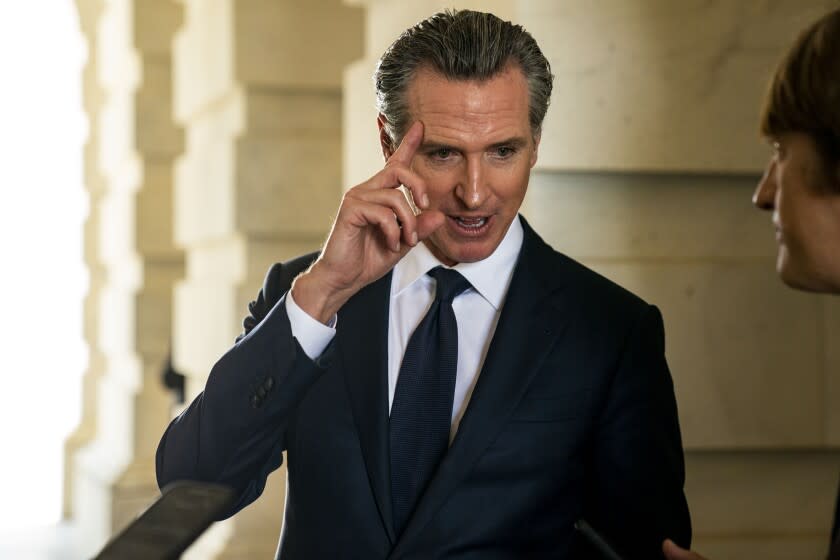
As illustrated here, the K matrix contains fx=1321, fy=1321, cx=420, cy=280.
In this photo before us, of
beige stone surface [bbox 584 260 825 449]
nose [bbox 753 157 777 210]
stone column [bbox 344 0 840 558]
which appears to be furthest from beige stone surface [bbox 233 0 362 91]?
nose [bbox 753 157 777 210]

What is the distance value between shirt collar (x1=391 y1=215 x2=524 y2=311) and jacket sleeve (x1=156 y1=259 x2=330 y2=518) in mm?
304

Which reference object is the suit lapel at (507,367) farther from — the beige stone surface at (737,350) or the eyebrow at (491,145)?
the beige stone surface at (737,350)

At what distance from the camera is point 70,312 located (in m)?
10.1

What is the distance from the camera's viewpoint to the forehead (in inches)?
92.0

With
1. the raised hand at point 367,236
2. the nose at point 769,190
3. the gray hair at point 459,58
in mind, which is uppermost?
the gray hair at point 459,58

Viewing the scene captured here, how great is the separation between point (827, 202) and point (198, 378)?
4.13 m

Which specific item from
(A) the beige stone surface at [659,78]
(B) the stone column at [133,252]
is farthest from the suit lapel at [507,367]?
(B) the stone column at [133,252]

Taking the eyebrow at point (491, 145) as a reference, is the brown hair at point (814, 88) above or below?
above

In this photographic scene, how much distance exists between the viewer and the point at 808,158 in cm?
172

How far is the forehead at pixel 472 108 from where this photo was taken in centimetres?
234

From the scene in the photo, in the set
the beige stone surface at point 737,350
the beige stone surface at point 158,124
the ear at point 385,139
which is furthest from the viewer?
the beige stone surface at point 158,124

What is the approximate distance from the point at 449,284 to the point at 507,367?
205 millimetres

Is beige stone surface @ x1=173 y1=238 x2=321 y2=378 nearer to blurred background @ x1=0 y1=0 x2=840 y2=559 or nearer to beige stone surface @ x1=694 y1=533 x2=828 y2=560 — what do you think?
blurred background @ x1=0 y1=0 x2=840 y2=559

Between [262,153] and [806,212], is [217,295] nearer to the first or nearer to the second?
[262,153]
